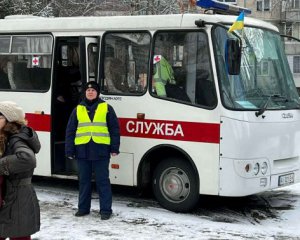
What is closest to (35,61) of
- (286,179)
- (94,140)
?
(94,140)

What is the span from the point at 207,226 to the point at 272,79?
7.53 ft

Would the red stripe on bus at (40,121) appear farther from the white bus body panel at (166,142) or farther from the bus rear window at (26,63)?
the white bus body panel at (166,142)

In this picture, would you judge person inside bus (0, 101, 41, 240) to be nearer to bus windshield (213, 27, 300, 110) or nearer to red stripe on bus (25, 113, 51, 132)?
bus windshield (213, 27, 300, 110)

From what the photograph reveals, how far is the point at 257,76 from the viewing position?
25.6ft

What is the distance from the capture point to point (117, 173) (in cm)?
821

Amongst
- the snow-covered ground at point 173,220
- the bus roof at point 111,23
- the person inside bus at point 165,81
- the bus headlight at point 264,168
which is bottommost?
the snow-covered ground at point 173,220

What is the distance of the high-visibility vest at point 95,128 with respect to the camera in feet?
24.1

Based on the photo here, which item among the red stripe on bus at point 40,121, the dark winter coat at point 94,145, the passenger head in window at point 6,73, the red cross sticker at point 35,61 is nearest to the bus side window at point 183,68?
the dark winter coat at point 94,145

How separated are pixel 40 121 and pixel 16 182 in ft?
14.1

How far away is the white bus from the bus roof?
16mm

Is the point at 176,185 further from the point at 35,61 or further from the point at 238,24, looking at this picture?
the point at 35,61

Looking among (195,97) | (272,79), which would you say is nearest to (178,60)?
(195,97)

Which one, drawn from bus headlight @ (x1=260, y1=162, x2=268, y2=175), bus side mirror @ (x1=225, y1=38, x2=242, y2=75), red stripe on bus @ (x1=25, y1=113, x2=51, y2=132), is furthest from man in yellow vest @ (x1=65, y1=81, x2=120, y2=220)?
bus headlight @ (x1=260, y1=162, x2=268, y2=175)

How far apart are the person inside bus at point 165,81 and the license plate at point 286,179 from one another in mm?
1698
